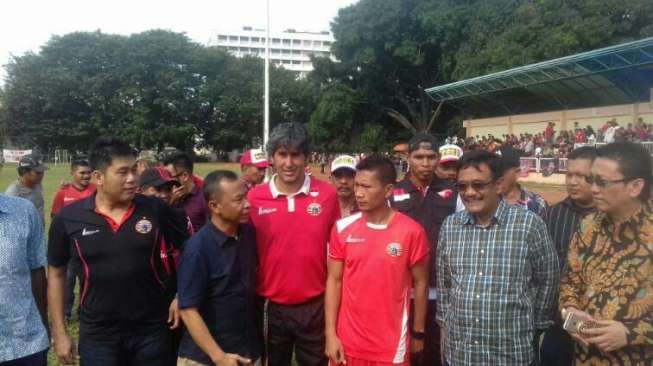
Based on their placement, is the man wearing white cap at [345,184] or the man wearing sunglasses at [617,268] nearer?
the man wearing sunglasses at [617,268]

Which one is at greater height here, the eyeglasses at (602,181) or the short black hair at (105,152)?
the short black hair at (105,152)

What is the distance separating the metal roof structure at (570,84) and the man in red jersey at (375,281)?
21.1 meters

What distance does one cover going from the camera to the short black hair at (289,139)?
3.73 m

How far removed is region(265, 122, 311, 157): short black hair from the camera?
3.73 meters

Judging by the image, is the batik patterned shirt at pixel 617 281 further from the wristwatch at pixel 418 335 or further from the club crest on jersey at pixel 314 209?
the club crest on jersey at pixel 314 209

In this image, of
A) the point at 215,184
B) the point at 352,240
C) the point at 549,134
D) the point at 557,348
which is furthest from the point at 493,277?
the point at 549,134

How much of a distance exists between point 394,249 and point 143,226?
150cm

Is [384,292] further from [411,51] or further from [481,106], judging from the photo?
[411,51]

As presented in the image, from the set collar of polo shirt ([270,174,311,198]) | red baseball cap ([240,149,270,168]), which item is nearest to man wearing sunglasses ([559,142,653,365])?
collar of polo shirt ([270,174,311,198])

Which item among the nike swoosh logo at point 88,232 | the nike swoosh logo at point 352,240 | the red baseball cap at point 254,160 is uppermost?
the red baseball cap at point 254,160

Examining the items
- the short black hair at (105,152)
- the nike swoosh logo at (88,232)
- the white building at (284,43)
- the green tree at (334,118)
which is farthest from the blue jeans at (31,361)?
the white building at (284,43)

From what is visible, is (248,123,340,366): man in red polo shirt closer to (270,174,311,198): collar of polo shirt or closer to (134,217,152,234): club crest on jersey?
(270,174,311,198): collar of polo shirt

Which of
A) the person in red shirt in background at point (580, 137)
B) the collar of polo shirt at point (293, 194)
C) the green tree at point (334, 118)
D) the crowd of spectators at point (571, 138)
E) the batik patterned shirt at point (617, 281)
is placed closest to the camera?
the batik patterned shirt at point (617, 281)

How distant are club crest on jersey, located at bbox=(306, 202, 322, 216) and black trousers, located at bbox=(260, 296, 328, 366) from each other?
559mm
